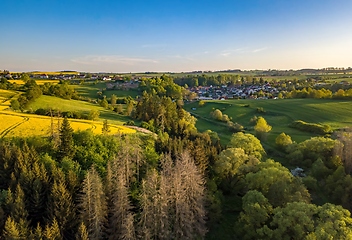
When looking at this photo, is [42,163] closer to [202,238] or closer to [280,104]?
[202,238]

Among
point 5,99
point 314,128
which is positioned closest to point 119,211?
point 5,99

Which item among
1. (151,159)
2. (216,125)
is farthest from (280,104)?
(151,159)

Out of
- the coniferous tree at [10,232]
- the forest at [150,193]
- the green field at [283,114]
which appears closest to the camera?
the coniferous tree at [10,232]

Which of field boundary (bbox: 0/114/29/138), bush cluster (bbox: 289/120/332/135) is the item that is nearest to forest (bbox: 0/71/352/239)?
field boundary (bbox: 0/114/29/138)

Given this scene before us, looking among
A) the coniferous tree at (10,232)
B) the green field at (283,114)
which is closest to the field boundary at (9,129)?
the coniferous tree at (10,232)

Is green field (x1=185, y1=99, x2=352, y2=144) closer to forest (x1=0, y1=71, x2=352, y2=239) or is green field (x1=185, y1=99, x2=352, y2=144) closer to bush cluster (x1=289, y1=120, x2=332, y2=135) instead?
bush cluster (x1=289, y1=120, x2=332, y2=135)

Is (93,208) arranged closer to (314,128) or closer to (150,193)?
(150,193)

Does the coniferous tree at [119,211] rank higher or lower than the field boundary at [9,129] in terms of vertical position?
lower

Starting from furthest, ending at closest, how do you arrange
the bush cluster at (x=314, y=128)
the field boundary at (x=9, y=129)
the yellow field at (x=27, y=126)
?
1. the bush cluster at (x=314, y=128)
2. the yellow field at (x=27, y=126)
3. the field boundary at (x=9, y=129)

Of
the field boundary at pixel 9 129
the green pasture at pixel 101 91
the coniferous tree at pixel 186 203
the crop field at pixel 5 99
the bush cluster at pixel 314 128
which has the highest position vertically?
the crop field at pixel 5 99

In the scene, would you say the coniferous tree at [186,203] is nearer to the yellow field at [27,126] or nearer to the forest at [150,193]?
the forest at [150,193]
